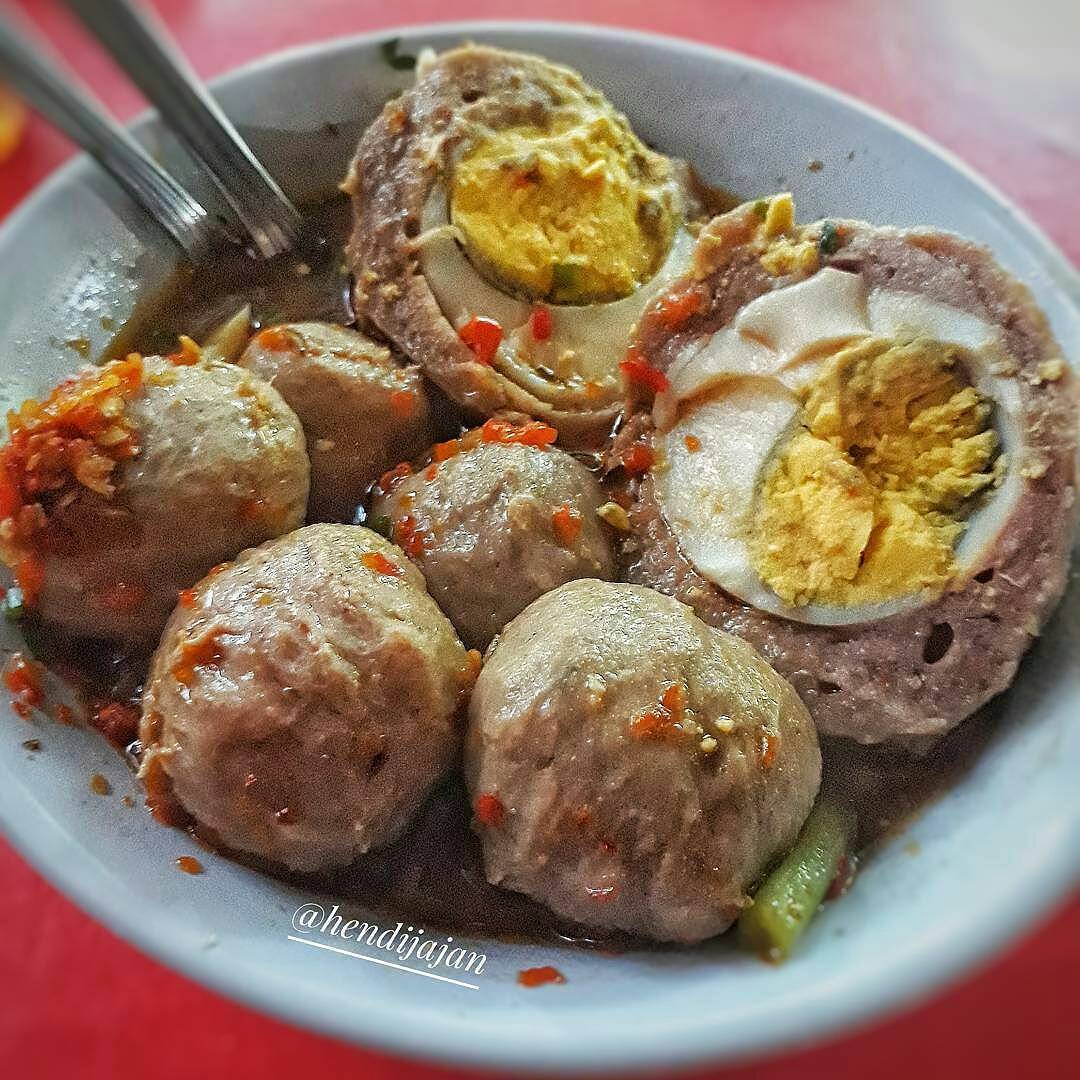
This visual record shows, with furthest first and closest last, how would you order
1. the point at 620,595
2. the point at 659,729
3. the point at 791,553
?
1. the point at 791,553
2. the point at 620,595
3. the point at 659,729

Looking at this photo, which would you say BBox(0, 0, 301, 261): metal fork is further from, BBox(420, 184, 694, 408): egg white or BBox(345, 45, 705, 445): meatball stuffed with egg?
BBox(420, 184, 694, 408): egg white

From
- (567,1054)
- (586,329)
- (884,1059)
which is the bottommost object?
(884,1059)

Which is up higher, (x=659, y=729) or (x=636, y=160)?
(x=636, y=160)

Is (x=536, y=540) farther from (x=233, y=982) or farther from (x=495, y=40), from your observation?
(x=495, y=40)

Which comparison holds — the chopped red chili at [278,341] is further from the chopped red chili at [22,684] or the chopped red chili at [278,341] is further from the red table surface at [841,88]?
the chopped red chili at [22,684]

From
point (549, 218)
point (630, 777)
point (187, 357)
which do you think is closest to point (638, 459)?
point (549, 218)

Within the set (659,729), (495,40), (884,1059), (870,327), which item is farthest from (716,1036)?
(495,40)

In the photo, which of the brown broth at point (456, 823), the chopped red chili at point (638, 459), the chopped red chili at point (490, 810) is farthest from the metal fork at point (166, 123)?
the chopped red chili at point (490, 810)
